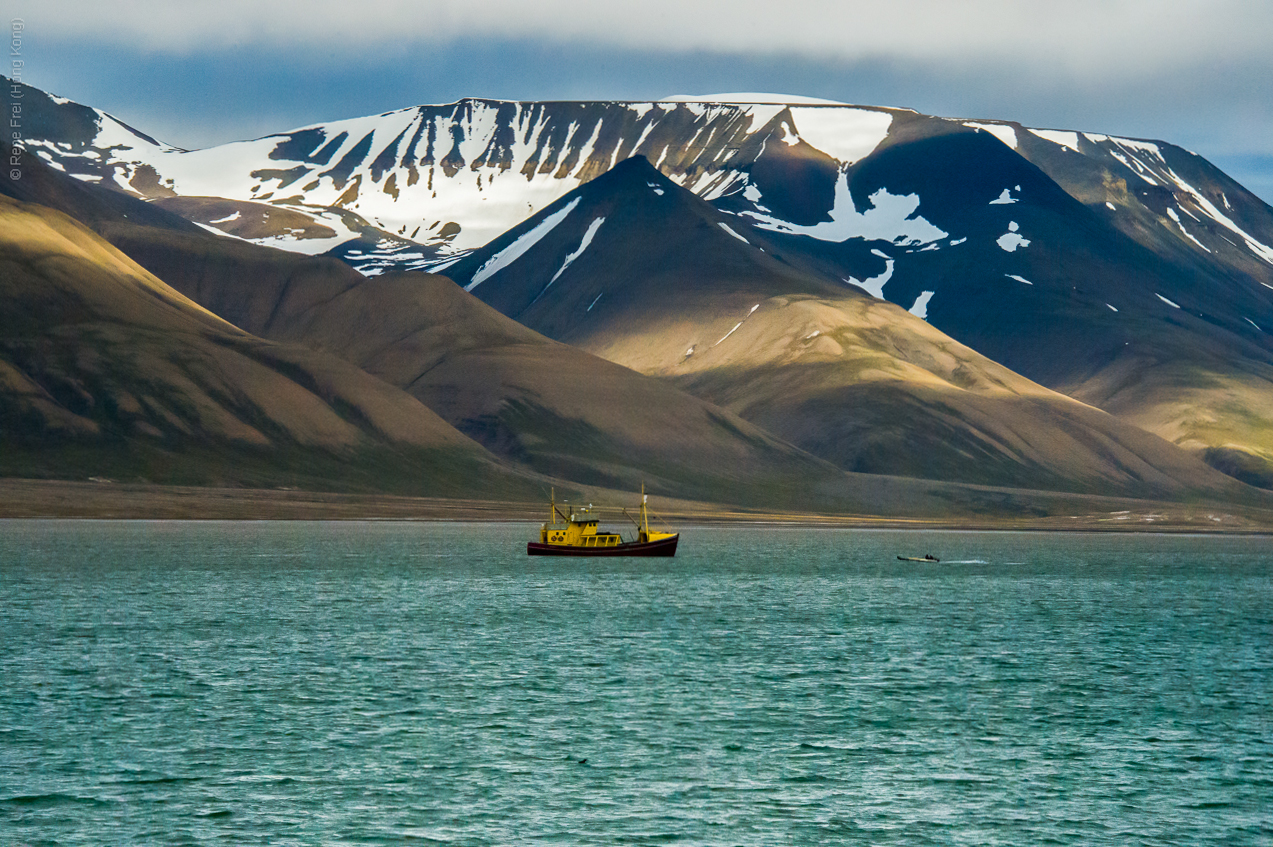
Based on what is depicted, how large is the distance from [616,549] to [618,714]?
9363cm

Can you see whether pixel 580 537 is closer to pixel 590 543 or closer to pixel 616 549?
pixel 590 543

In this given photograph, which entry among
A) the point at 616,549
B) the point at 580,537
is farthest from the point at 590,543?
the point at 616,549

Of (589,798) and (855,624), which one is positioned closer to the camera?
(589,798)

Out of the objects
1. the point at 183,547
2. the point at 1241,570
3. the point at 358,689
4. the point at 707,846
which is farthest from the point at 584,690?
the point at 1241,570

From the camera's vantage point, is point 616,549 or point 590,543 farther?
point 590,543

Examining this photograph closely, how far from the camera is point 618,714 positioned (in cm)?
5091

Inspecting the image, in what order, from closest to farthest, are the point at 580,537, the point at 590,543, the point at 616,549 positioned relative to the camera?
the point at 616,549
the point at 590,543
the point at 580,537

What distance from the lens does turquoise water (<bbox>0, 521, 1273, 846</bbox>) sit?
36562 millimetres

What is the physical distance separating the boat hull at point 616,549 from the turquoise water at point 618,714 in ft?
121

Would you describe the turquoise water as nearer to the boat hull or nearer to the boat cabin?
the boat hull

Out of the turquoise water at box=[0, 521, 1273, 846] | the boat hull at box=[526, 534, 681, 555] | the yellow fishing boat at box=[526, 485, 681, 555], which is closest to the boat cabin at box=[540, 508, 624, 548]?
the yellow fishing boat at box=[526, 485, 681, 555]

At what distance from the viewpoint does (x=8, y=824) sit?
34656 millimetres

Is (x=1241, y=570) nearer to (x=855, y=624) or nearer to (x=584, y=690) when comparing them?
(x=855, y=624)

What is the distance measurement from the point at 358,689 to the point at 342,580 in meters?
52.8
